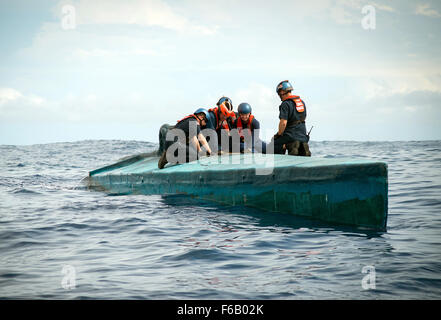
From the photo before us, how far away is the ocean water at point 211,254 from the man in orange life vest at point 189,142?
158cm

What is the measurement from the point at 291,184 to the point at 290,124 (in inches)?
87.3

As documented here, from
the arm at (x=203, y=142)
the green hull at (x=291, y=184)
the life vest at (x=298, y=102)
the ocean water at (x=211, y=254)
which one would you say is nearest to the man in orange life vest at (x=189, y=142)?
the arm at (x=203, y=142)

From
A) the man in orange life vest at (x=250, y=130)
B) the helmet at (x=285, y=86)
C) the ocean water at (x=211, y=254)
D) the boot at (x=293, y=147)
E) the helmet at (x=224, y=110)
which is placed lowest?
the ocean water at (x=211, y=254)

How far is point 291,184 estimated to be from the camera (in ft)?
23.4

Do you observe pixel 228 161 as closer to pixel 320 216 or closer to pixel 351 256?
pixel 320 216

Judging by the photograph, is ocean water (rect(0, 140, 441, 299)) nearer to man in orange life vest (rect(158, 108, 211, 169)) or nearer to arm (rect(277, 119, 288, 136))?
man in orange life vest (rect(158, 108, 211, 169))

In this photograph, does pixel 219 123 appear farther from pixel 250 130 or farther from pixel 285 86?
pixel 285 86

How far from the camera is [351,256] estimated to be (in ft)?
16.3

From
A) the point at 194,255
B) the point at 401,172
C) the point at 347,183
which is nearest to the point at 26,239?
the point at 194,255

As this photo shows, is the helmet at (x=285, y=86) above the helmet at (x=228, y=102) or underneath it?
above

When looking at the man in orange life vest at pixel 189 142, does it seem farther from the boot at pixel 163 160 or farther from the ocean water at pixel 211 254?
the ocean water at pixel 211 254

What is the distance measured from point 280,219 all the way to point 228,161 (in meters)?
2.25

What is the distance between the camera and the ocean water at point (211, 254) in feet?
13.2

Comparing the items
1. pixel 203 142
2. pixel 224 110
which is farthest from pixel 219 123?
pixel 203 142
